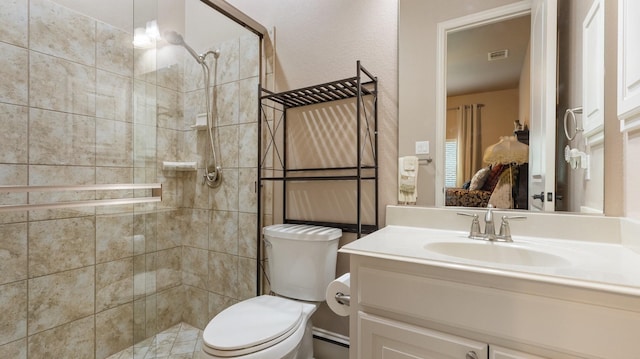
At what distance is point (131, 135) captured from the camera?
1693 millimetres

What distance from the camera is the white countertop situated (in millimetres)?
655

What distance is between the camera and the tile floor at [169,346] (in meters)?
1.69

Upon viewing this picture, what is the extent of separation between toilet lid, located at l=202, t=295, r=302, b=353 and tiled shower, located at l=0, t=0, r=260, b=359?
52 cm

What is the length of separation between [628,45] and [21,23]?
2.40 metres

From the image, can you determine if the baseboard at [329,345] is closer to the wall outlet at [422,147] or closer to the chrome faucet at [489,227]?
the chrome faucet at [489,227]

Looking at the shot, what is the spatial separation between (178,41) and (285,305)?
1.83 metres

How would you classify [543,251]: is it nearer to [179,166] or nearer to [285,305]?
[285,305]

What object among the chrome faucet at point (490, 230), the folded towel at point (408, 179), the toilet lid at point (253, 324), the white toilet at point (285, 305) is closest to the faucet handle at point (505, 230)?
the chrome faucet at point (490, 230)

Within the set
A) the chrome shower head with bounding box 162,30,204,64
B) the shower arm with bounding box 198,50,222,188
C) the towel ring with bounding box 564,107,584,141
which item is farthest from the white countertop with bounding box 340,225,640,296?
the chrome shower head with bounding box 162,30,204,64

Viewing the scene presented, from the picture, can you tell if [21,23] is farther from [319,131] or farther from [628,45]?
[628,45]

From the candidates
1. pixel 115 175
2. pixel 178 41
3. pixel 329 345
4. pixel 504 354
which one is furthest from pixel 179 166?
pixel 504 354

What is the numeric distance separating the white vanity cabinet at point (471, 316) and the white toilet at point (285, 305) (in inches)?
13.6

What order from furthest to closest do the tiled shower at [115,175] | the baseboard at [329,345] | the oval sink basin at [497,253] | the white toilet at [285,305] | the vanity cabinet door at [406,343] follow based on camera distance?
the baseboard at [329,345], the tiled shower at [115,175], the white toilet at [285,305], the oval sink basin at [497,253], the vanity cabinet door at [406,343]

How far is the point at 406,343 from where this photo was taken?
2.80 ft
